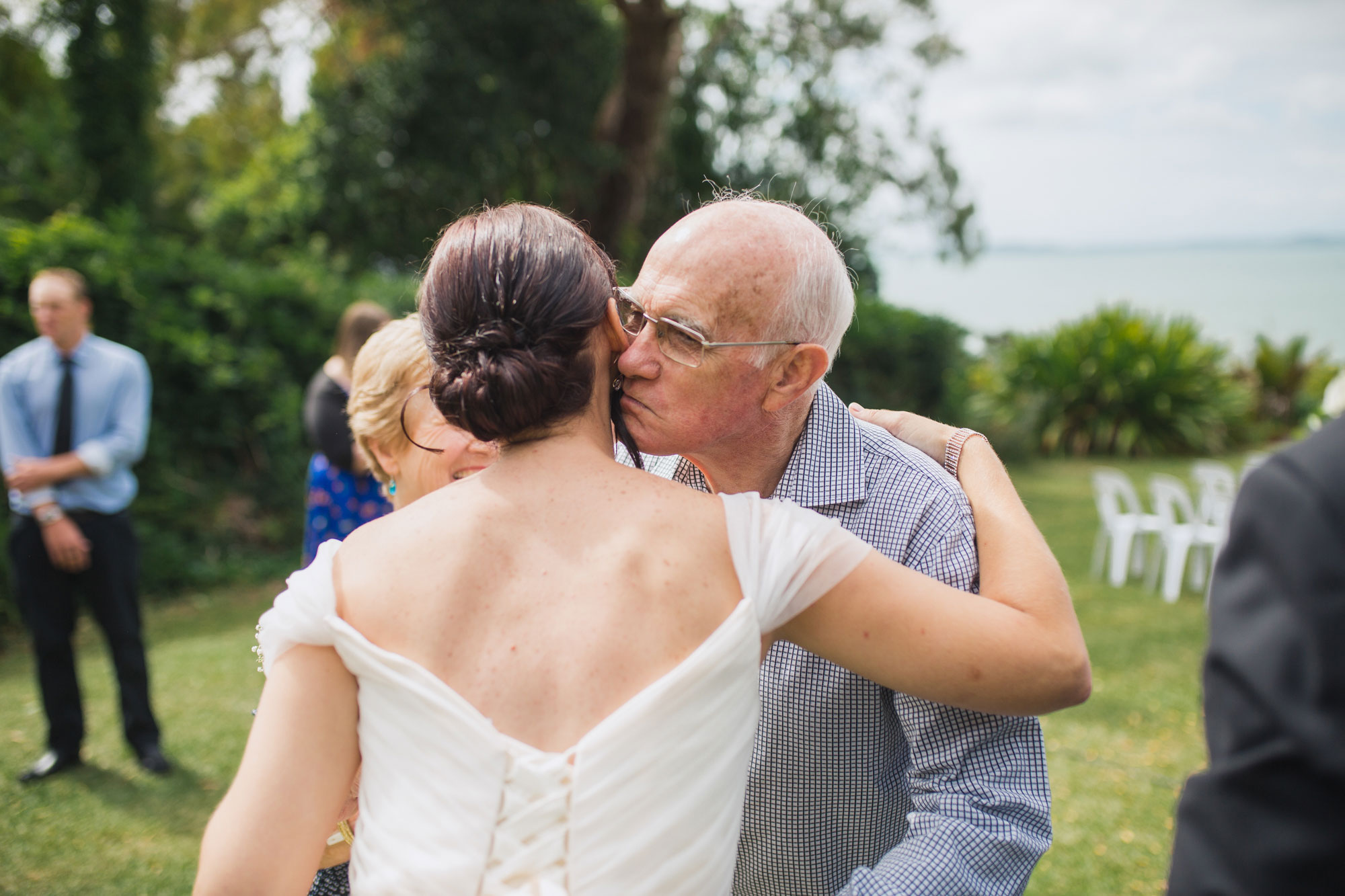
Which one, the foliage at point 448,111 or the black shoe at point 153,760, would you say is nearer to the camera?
the black shoe at point 153,760

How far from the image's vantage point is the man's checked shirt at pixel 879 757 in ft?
5.81

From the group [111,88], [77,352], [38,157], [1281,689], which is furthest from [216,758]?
[38,157]

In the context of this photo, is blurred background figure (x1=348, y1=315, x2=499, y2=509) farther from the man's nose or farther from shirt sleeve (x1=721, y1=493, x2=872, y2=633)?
shirt sleeve (x1=721, y1=493, x2=872, y2=633)

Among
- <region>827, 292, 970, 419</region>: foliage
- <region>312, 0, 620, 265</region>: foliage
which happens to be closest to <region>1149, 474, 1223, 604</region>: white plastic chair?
<region>827, 292, 970, 419</region>: foliage

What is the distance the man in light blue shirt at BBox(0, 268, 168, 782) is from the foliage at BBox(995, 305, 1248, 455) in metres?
17.2

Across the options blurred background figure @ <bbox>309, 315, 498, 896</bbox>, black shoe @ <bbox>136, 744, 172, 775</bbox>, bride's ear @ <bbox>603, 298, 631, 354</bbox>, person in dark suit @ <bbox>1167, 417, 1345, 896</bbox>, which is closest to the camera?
person in dark suit @ <bbox>1167, 417, 1345, 896</bbox>

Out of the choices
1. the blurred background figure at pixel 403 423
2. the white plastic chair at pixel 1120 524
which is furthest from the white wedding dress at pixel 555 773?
the white plastic chair at pixel 1120 524

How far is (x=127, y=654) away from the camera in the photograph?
5.41 m

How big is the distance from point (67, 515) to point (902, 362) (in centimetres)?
1435

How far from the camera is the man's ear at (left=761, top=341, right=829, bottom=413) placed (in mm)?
2072

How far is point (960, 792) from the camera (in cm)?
179

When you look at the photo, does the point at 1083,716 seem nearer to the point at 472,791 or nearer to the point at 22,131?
the point at 472,791

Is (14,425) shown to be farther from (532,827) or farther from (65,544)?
(532,827)

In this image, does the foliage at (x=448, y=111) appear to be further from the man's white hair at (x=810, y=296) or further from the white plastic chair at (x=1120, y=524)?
the man's white hair at (x=810, y=296)
